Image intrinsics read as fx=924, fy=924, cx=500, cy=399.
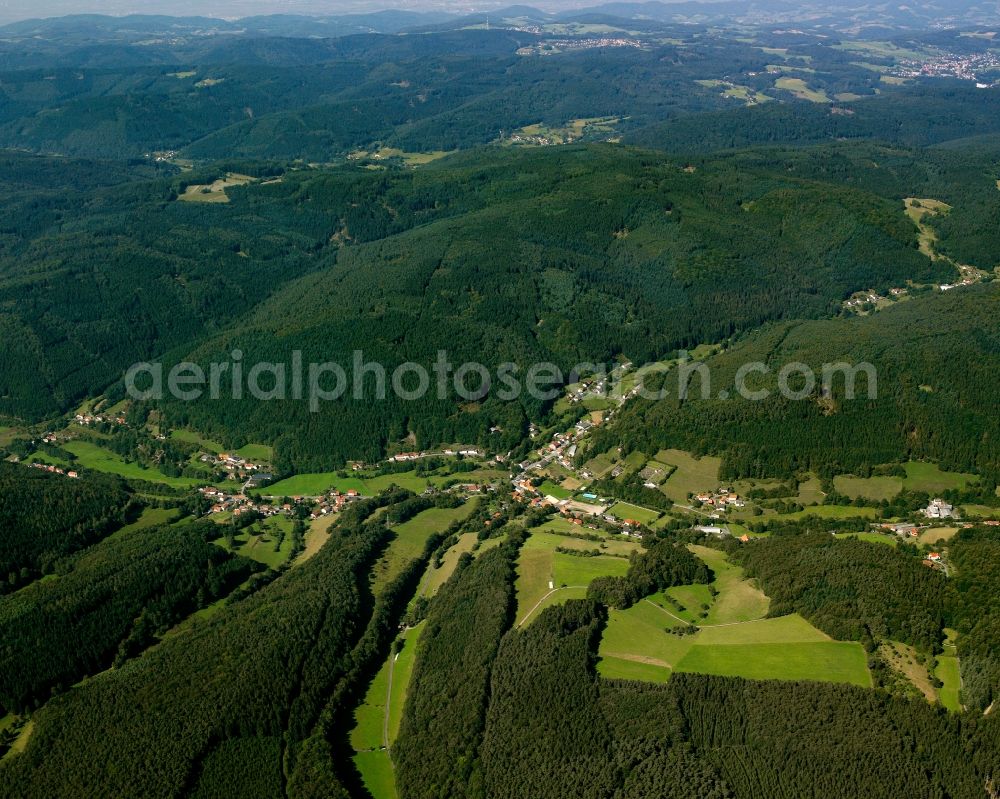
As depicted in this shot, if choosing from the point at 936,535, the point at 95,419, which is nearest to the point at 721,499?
the point at 936,535

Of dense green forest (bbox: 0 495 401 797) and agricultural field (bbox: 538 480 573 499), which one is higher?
dense green forest (bbox: 0 495 401 797)

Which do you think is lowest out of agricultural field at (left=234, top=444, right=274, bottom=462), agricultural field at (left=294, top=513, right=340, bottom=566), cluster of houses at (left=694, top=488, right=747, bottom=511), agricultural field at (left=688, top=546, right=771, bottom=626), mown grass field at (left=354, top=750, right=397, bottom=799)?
agricultural field at (left=234, top=444, right=274, bottom=462)

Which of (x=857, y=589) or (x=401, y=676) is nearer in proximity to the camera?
(x=857, y=589)

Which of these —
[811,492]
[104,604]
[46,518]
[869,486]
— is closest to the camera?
[104,604]

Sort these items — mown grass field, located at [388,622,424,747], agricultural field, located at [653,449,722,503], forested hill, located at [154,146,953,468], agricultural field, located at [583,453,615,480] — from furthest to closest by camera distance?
1. forested hill, located at [154,146,953,468]
2. agricultural field, located at [583,453,615,480]
3. agricultural field, located at [653,449,722,503]
4. mown grass field, located at [388,622,424,747]

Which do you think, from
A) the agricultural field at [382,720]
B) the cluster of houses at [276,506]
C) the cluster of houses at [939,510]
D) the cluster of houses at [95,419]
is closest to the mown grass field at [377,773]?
the agricultural field at [382,720]

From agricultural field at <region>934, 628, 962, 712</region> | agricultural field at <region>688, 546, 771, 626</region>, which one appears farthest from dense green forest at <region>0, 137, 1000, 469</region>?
agricultural field at <region>934, 628, 962, 712</region>

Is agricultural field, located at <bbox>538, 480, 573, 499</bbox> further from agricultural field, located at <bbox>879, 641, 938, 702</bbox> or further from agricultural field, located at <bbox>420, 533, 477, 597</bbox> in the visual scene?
agricultural field, located at <bbox>879, 641, 938, 702</bbox>

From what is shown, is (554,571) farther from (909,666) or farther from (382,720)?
(909,666)
